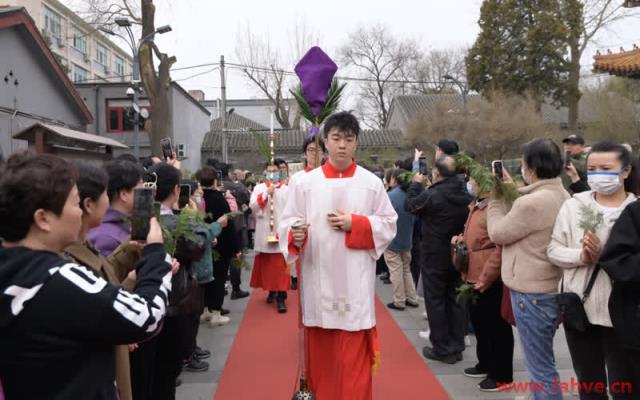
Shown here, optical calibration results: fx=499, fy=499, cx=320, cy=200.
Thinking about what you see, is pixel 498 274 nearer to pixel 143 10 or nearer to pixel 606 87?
pixel 143 10

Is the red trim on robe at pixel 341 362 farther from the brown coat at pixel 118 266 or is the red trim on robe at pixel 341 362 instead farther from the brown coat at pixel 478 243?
the brown coat at pixel 118 266

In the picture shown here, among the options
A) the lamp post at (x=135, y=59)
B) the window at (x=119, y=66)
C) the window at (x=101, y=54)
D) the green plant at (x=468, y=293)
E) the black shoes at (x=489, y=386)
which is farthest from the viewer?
the window at (x=119, y=66)

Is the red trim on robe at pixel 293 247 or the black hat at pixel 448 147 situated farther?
the black hat at pixel 448 147

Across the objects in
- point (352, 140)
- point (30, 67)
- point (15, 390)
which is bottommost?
point (15, 390)

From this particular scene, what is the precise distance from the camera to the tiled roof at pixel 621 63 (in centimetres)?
944

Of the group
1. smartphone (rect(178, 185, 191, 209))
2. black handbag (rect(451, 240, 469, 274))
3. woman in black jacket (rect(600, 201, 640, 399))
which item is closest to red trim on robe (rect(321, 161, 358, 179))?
smartphone (rect(178, 185, 191, 209))

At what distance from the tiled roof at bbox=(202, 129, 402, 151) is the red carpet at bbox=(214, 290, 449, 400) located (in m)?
23.0

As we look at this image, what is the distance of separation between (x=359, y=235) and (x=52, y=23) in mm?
44147

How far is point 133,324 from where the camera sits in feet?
5.37

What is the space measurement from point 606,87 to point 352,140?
27.2m

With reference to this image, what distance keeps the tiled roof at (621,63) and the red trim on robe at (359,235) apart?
8.51 meters

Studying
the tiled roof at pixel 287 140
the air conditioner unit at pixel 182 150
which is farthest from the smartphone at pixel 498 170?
the tiled roof at pixel 287 140

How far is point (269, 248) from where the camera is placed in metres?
6.67

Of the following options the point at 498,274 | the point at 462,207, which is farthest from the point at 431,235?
the point at 498,274
